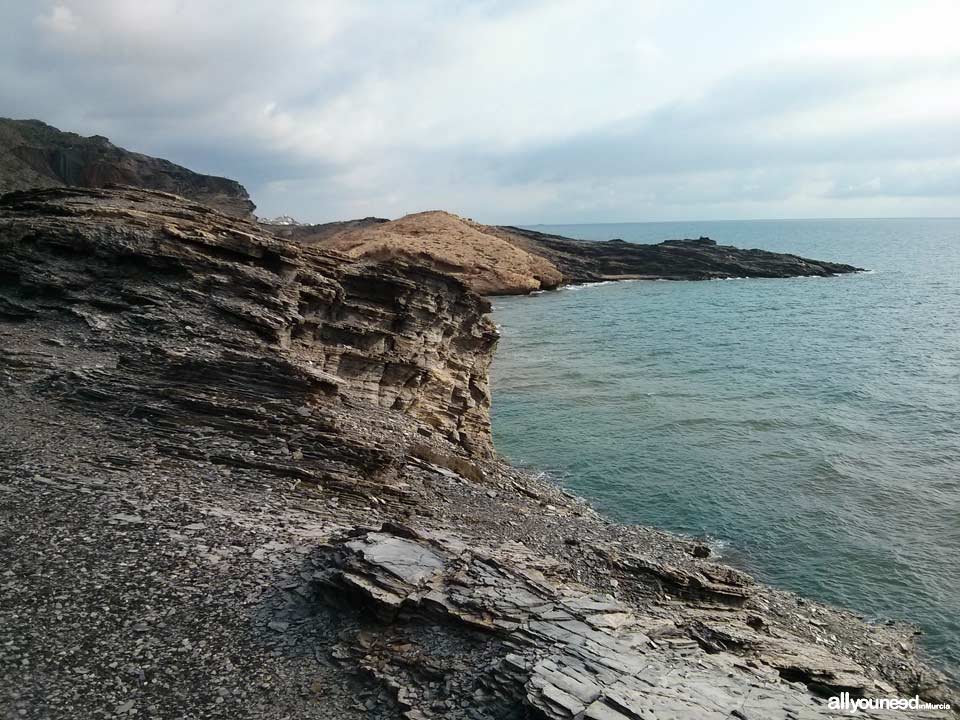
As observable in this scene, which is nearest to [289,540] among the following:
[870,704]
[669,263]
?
[870,704]

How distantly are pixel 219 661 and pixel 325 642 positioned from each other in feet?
6.07

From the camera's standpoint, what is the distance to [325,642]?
38.5ft

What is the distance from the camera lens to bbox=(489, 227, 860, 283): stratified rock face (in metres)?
123

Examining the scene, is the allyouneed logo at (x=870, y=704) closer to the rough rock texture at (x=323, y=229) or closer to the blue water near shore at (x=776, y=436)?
the blue water near shore at (x=776, y=436)

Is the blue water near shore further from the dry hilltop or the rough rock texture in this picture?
the rough rock texture

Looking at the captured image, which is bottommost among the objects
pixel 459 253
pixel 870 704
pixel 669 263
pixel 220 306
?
pixel 870 704

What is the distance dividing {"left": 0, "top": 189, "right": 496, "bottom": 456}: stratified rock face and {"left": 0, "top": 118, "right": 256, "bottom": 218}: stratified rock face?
4496cm

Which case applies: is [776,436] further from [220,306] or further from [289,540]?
[289,540]

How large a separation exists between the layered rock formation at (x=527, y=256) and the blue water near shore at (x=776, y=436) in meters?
25.9

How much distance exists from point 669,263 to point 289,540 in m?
123

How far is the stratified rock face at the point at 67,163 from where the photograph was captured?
66.9m

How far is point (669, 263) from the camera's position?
127250 mm

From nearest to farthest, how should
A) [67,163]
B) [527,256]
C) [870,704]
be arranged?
[870,704] → [67,163] → [527,256]

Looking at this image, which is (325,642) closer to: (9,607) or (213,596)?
(213,596)
